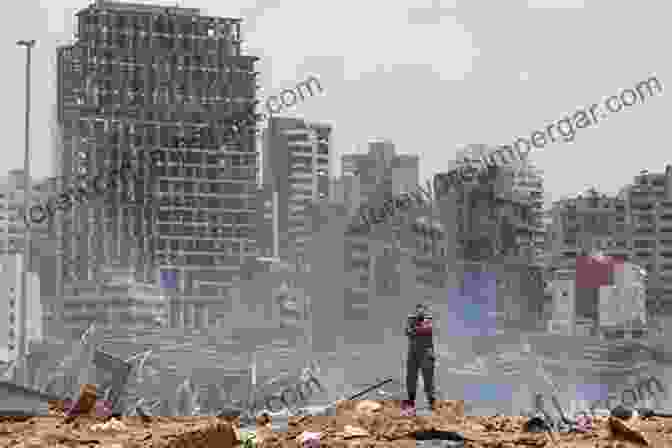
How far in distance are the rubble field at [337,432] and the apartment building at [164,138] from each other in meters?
146

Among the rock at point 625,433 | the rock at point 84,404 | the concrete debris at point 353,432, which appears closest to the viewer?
the rock at point 625,433

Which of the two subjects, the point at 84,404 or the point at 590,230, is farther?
the point at 590,230

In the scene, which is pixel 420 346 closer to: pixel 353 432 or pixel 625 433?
pixel 353 432

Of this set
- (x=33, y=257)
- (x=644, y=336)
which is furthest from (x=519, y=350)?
(x=33, y=257)

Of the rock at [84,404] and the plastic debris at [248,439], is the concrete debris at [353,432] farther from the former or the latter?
the rock at [84,404]

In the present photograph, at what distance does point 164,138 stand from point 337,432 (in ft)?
533

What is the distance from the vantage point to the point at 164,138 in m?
177

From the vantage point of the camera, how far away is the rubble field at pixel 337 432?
1548 cm

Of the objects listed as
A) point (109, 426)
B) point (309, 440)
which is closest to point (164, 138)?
point (109, 426)

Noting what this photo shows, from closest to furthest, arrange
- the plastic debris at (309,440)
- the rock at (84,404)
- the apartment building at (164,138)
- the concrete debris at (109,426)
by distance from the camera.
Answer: the plastic debris at (309,440)
the concrete debris at (109,426)
the rock at (84,404)
the apartment building at (164,138)

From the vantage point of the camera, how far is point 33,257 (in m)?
168

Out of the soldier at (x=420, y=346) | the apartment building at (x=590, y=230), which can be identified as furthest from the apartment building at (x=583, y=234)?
the soldier at (x=420, y=346)

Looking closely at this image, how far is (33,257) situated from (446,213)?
159 ft

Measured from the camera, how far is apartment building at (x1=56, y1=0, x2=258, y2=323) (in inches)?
6649
